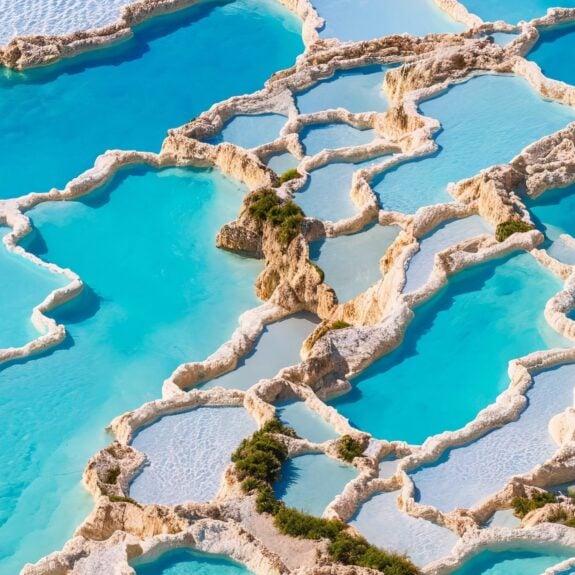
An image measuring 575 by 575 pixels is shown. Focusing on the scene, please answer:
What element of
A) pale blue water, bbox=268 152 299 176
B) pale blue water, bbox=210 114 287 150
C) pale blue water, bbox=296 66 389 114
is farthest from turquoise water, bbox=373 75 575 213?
pale blue water, bbox=210 114 287 150

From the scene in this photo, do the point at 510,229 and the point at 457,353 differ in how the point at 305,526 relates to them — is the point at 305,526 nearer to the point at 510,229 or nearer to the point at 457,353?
the point at 457,353

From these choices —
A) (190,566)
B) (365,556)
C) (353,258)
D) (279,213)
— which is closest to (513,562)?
(365,556)

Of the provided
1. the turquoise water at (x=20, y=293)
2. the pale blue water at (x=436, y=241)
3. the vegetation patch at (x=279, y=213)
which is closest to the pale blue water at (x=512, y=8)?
the pale blue water at (x=436, y=241)

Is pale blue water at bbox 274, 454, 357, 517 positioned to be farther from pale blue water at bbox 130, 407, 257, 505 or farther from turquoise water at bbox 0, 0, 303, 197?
turquoise water at bbox 0, 0, 303, 197

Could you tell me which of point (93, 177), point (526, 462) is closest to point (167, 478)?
Answer: point (526, 462)

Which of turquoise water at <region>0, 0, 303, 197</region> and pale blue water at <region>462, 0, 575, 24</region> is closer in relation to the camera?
turquoise water at <region>0, 0, 303, 197</region>
